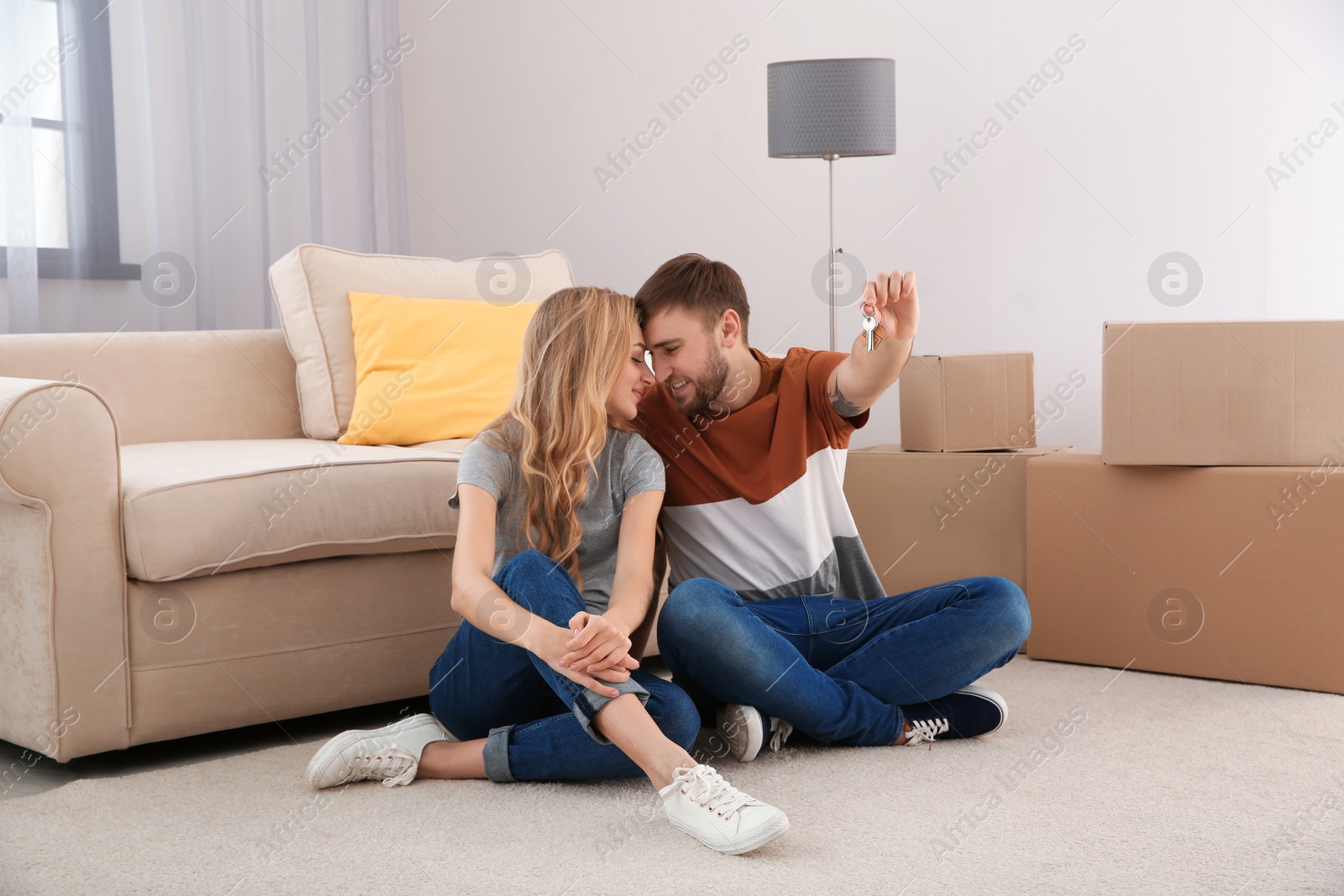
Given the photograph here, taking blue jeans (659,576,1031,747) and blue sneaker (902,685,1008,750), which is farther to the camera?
blue sneaker (902,685,1008,750)

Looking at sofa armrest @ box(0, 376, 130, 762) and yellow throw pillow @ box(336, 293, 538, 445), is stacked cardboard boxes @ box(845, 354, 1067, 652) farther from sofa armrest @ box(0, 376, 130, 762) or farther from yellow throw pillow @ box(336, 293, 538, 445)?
sofa armrest @ box(0, 376, 130, 762)

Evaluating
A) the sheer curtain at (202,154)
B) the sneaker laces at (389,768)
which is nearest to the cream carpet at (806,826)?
the sneaker laces at (389,768)

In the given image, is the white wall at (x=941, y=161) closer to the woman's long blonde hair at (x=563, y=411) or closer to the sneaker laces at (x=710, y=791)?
the woman's long blonde hair at (x=563, y=411)

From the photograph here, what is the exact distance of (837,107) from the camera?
2.59 m

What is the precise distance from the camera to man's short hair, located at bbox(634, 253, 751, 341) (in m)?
1.59

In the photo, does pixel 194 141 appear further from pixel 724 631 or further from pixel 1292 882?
pixel 1292 882

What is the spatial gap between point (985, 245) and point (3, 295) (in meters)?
2.33

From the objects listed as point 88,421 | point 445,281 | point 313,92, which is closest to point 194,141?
point 313,92

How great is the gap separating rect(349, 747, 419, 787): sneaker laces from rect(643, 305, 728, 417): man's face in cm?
60

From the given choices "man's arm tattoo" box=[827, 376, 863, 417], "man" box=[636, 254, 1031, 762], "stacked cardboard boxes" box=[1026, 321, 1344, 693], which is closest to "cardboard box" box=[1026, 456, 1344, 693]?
"stacked cardboard boxes" box=[1026, 321, 1344, 693]

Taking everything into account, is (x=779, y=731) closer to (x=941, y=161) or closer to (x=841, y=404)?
(x=841, y=404)

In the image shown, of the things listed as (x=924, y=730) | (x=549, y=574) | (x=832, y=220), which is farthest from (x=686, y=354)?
(x=832, y=220)

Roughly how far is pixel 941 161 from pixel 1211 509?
52.0 inches

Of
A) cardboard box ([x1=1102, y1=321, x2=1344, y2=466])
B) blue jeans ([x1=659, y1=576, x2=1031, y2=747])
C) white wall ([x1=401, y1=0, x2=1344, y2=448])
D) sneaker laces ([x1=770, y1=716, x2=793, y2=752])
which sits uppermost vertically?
white wall ([x1=401, y1=0, x2=1344, y2=448])
